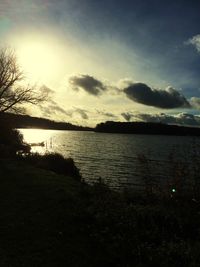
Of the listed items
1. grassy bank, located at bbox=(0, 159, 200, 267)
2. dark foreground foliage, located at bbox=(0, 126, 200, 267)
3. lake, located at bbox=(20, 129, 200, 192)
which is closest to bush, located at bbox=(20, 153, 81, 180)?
lake, located at bbox=(20, 129, 200, 192)

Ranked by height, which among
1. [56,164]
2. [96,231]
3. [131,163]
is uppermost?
[96,231]

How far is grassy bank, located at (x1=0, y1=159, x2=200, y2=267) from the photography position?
287 inches

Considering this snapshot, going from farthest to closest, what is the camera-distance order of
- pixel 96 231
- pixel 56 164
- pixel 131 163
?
pixel 131 163 < pixel 56 164 < pixel 96 231

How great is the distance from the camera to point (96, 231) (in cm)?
916

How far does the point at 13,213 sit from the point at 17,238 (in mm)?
2529

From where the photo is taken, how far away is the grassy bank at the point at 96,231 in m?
7.30

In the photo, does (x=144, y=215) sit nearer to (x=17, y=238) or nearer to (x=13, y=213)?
(x=17, y=238)

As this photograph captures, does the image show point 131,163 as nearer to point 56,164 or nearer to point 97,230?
point 56,164

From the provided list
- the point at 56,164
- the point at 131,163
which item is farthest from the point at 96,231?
the point at 131,163

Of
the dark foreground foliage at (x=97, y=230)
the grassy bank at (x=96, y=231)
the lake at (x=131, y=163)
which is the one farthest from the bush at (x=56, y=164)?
the grassy bank at (x=96, y=231)

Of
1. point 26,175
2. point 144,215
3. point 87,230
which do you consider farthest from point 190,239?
point 26,175

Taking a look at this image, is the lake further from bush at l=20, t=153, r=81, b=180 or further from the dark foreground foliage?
bush at l=20, t=153, r=81, b=180

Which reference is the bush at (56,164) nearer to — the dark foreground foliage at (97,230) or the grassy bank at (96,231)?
the dark foreground foliage at (97,230)

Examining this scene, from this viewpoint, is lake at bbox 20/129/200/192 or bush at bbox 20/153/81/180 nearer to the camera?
lake at bbox 20/129/200/192
